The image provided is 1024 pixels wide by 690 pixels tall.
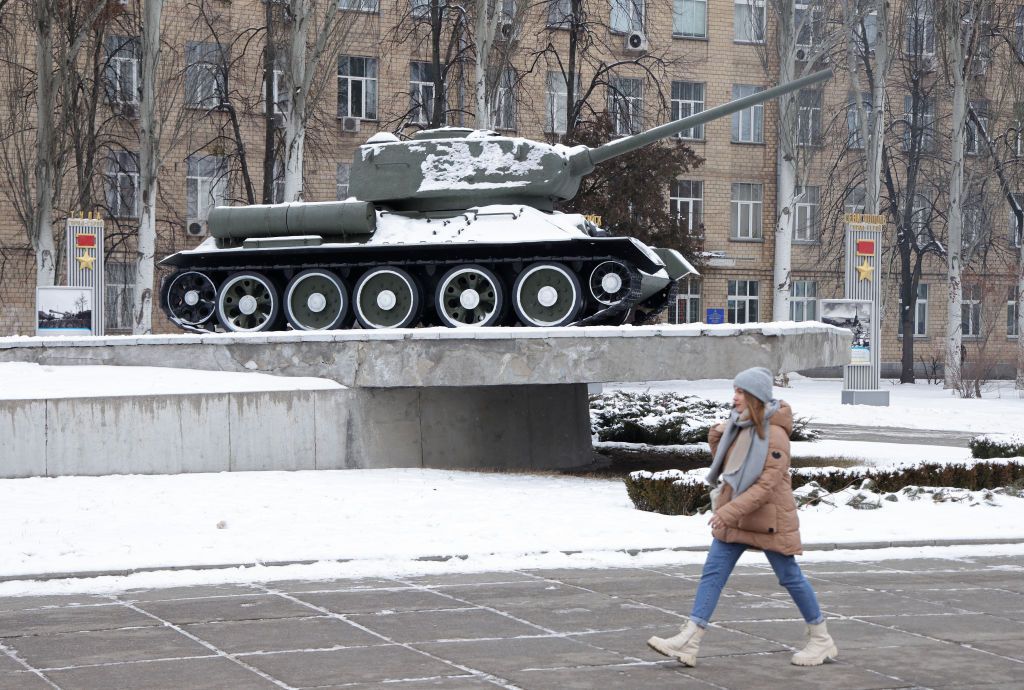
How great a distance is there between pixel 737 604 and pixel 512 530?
2888 millimetres

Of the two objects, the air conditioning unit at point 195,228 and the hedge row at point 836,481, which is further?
the air conditioning unit at point 195,228

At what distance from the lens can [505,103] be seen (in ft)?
121

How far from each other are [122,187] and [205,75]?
474cm

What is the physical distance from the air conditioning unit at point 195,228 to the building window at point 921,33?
20.3 metres

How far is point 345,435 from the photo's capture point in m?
15.0

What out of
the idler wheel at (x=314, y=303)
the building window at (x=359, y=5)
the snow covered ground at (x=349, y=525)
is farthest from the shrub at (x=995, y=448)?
the building window at (x=359, y=5)

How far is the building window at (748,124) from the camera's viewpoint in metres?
44.5

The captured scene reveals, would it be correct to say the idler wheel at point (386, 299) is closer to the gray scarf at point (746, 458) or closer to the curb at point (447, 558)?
the curb at point (447, 558)

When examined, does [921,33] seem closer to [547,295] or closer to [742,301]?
[742,301]

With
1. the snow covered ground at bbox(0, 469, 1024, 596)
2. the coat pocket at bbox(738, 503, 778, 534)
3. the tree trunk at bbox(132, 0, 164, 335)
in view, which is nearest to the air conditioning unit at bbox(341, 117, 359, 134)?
the tree trunk at bbox(132, 0, 164, 335)

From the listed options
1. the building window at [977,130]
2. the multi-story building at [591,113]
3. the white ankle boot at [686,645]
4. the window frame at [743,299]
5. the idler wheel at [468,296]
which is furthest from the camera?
the window frame at [743,299]

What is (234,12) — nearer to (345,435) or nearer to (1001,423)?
(1001,423)

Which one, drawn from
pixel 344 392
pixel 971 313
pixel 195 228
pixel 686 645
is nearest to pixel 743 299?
pixel 971 313

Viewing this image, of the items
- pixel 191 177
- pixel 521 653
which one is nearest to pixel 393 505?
pixel 521 653
